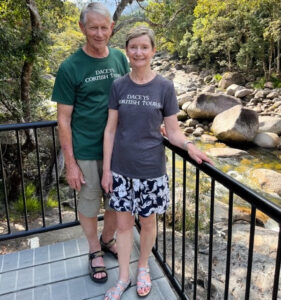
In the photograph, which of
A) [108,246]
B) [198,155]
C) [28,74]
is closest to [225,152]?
[28,74]

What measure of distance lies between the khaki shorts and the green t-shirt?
48mm

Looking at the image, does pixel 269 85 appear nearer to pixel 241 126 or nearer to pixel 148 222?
pixel 241 126

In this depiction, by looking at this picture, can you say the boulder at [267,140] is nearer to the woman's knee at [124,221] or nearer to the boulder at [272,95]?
the boulder at [272,95]

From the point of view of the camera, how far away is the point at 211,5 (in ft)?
45.8

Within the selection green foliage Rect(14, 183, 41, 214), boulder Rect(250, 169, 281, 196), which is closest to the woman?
green foliage Rect(14, 183, 41, 214)

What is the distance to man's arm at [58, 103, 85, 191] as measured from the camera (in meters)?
1.96

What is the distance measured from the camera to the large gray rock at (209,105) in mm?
12938

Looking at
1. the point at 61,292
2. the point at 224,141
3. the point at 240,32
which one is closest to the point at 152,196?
the point at 61,292

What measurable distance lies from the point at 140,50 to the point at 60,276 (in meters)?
1.60

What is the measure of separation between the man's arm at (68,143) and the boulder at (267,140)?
31.7 feet

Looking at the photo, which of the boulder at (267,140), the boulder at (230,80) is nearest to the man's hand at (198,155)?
the boulder at (267,140)

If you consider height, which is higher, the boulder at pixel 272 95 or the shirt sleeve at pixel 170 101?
the shirt sleeve at pixel 170 101

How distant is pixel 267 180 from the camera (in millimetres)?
8016

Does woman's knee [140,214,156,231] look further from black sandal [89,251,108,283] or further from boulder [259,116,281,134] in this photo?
boulder [259,116,281,134]
